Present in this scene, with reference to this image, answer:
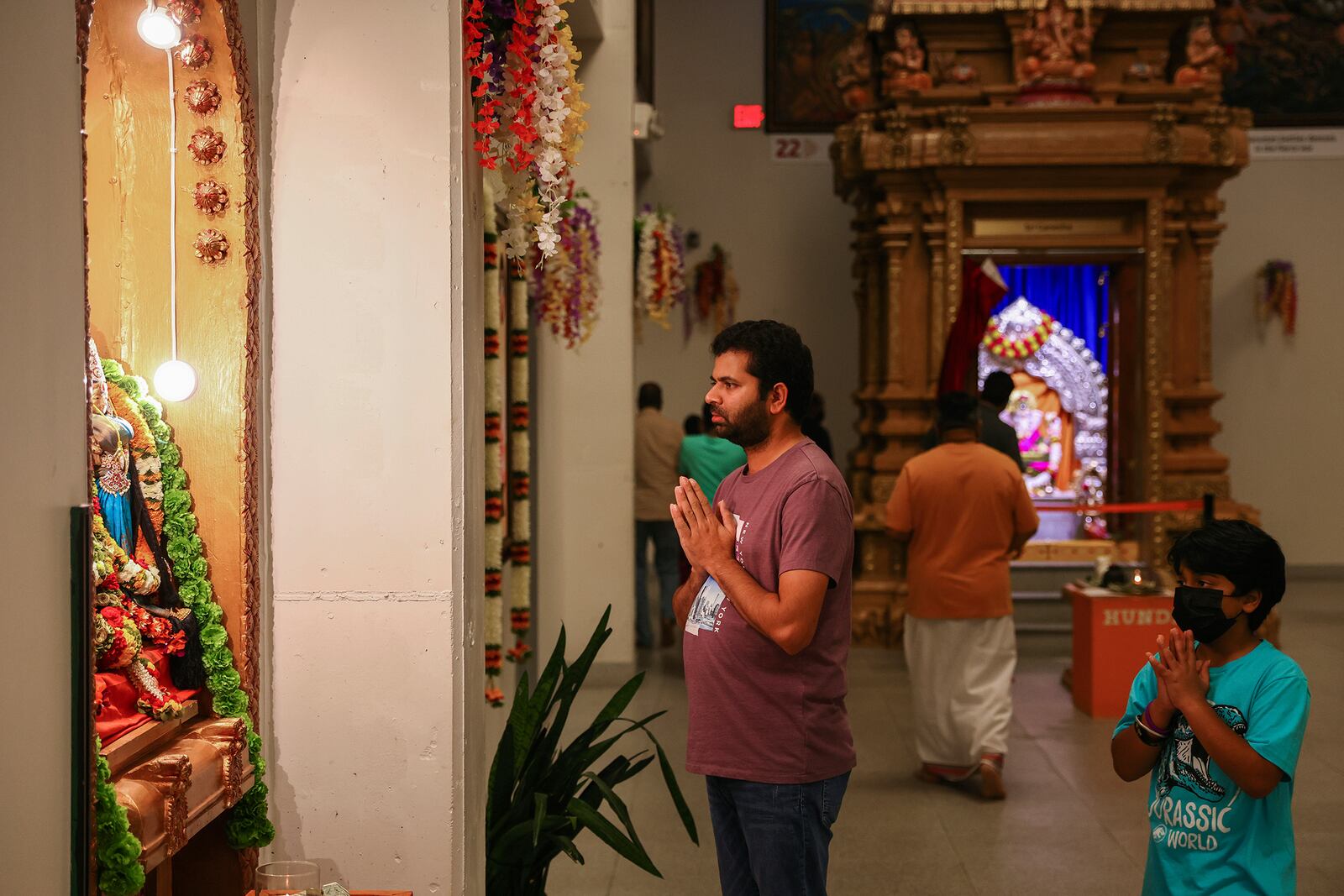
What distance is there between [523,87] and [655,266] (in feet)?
23.7

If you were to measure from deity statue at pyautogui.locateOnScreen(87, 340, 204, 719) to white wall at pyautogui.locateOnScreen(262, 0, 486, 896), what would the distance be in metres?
0.28

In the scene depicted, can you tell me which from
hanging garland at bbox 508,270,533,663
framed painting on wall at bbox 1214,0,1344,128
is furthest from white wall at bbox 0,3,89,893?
framed painting on wall at bbox 1214,0,1344,128

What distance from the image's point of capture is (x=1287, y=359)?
44.0 ft

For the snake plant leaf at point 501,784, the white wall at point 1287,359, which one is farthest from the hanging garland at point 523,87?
the white wall at point 1287,359

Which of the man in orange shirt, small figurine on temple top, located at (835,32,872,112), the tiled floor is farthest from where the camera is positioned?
small figurine on temple top, located at (835,32,872,112)

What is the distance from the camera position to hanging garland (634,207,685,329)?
9781 mm

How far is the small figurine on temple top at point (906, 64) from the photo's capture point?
10664 mm

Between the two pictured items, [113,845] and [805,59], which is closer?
[113,845]

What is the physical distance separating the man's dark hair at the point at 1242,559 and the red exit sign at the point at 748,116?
11137 mm

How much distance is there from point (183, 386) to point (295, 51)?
0.87m

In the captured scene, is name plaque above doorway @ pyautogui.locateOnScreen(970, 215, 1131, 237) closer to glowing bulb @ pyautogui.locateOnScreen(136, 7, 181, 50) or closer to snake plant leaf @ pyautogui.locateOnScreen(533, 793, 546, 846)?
snake plant leaf @ pyautogui.locateOnScreen(533, 793, 546, 846)

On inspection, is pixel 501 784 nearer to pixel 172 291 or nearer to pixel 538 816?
pixel 538 816

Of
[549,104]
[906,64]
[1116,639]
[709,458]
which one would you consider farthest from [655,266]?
[549,104]

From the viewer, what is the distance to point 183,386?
3131 mm
